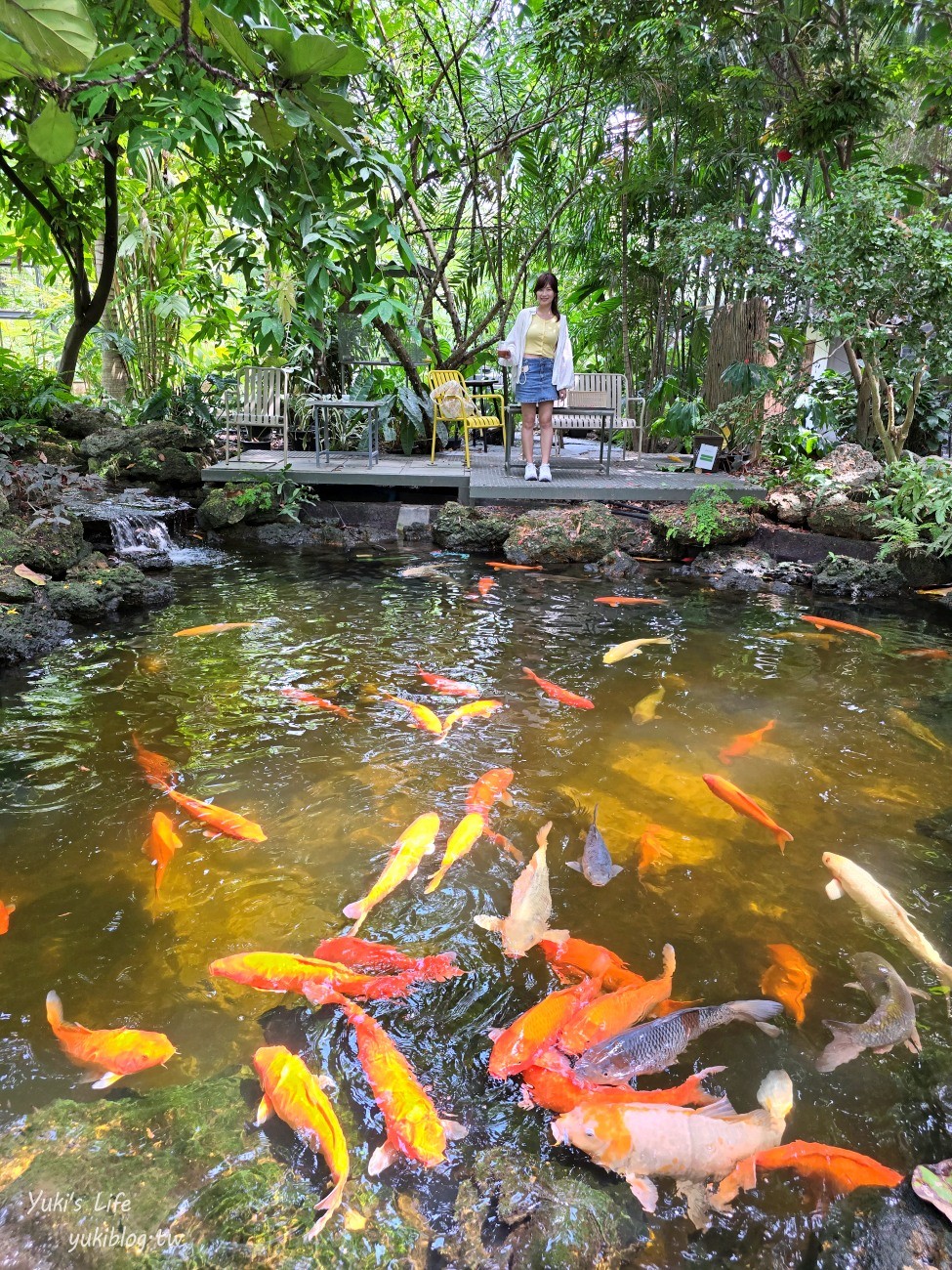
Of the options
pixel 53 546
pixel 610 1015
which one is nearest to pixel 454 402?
pixel 53 546

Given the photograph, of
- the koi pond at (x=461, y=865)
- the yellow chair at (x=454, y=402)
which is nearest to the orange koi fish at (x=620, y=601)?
the koi pond at (x=461, y=865)

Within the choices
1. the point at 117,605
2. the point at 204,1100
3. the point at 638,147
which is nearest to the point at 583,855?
the point at 204,1100

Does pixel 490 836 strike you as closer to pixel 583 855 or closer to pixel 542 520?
pixel 583 855

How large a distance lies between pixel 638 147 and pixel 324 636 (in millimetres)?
9152

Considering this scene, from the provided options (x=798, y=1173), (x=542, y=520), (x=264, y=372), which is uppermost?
(x=264, y=372)

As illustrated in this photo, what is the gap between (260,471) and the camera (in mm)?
9453

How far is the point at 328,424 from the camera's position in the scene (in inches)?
452

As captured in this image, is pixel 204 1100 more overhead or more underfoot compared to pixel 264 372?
more underfoot

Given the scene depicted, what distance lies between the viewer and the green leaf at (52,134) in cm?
87

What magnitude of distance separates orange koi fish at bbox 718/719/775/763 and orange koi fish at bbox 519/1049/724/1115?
2.16 meters

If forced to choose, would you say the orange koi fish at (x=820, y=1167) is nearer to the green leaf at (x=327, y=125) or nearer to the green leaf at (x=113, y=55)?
Answer: the green leaf at (x=327, y=125)

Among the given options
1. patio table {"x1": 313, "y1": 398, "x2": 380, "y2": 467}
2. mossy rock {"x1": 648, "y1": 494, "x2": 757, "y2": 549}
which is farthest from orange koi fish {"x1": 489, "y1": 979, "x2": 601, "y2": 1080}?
patio table {"x1": 313, "y1": 398, "x2": 380, "y2": 467}

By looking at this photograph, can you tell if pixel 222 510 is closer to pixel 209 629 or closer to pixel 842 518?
pixel 209 629

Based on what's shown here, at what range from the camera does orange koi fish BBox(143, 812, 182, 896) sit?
322cm
